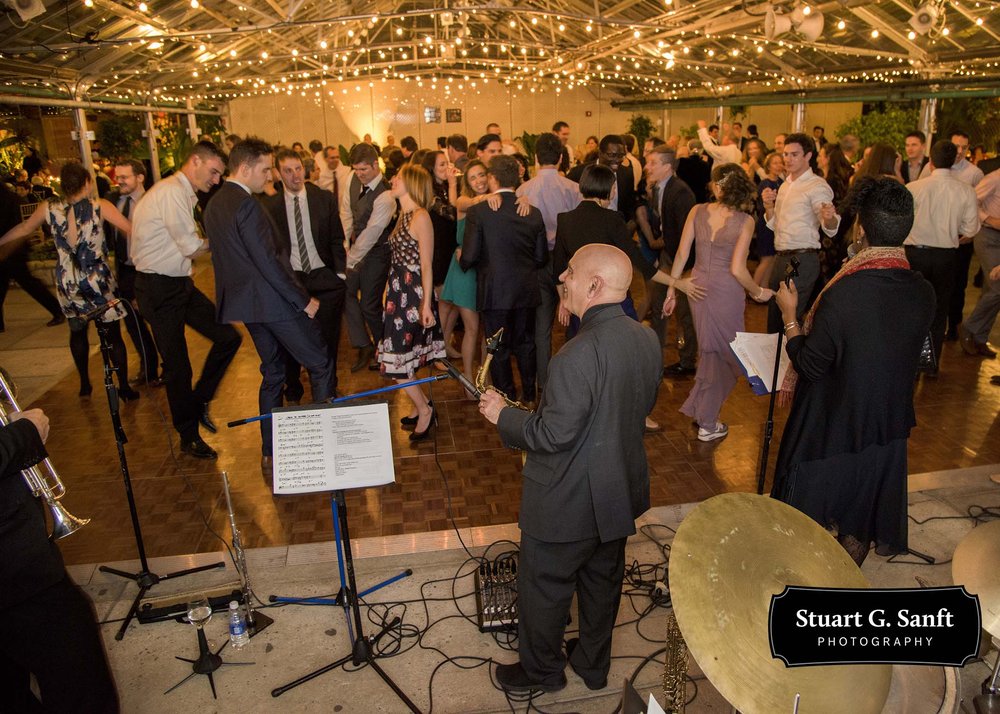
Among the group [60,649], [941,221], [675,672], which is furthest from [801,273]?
[60,649]

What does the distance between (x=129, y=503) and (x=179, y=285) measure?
182 centimetres

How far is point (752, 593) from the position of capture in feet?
4.75

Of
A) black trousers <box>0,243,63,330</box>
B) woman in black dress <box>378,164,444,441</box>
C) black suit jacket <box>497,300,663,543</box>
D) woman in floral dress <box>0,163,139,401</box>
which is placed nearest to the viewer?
black suit jacket <box>497,300,663,543</box>

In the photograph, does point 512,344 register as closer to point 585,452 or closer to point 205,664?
point 585,452

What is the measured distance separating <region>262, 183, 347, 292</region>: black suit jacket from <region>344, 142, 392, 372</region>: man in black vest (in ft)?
0.40

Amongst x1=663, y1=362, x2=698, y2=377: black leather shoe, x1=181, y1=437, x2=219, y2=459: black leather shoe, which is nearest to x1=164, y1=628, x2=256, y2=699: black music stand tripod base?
x1=181, y1=437, x2=219, y2=459: black leather shoe

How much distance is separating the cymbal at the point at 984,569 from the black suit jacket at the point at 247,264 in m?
3.17

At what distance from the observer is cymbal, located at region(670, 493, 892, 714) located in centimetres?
135

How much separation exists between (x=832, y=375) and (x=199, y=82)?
53.0 feet

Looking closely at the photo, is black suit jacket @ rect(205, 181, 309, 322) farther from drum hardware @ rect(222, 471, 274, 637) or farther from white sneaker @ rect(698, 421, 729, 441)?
white sneaker @ rect(698, 421, 729, 441)

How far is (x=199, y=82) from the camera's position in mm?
15672

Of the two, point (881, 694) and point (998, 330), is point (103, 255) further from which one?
point (998, 330)

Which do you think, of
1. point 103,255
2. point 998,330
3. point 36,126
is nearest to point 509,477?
point 103,255

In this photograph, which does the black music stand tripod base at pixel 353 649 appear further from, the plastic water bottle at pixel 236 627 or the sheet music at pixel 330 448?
the plastic water bottle at pixel 236 627
